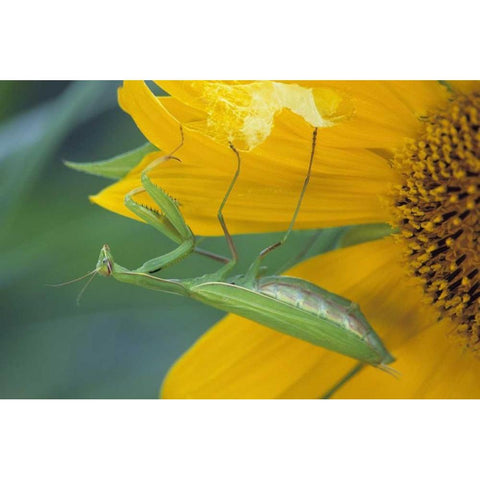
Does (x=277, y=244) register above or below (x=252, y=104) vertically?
below

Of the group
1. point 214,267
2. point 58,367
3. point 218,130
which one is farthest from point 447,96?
point 58,367

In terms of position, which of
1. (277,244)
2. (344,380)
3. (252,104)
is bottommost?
(344,380)

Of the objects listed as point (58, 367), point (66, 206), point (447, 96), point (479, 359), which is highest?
point (447, 96)

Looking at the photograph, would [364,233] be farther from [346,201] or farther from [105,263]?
[105,263]

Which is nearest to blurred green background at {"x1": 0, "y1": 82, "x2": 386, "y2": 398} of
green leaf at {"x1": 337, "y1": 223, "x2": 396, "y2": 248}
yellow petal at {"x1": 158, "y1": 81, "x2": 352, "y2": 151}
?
green leaf at {"x1": 337, "y1": 223, "x2": 396, "y2": 248}

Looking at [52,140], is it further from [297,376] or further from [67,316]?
[297,376]

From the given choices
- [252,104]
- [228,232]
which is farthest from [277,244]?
[252,104]

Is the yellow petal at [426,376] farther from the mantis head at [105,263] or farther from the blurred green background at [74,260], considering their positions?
the mantis head at [105,263]
